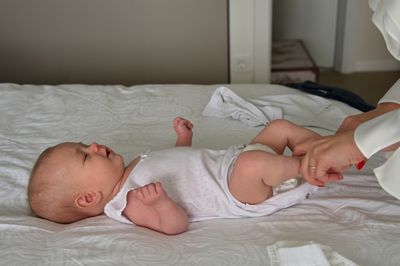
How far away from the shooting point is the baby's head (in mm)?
1267

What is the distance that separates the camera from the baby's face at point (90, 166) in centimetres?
129

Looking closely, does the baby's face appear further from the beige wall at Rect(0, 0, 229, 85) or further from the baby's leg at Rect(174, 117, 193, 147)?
the beige wall at Rect(0, 0, 229, 85)

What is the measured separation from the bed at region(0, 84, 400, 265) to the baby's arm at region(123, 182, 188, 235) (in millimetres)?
22

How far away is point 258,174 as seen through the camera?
A: 120 centimetres

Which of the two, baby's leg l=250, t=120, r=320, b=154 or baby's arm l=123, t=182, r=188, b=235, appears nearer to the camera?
baby's arm l=123, t=182, r=188, b=235

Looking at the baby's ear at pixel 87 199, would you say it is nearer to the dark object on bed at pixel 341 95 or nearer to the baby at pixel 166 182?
the baby at pixel 166 182

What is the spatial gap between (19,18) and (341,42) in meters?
1.95

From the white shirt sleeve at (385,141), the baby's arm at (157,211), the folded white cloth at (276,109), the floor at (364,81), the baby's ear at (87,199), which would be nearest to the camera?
the white shirt sleeve at (385,141)

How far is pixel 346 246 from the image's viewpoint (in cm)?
111

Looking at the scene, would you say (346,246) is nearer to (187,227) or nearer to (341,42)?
(187,227)

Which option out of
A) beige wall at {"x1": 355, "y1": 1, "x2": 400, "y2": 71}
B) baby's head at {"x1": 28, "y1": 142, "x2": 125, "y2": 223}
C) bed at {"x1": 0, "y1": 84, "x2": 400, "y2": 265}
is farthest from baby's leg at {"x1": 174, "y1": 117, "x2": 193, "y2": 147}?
beige wall at {"x1": 355, "y1": 1, "x2": 400, "y2": 71}

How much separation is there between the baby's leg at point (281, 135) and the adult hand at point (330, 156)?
0.81 ft

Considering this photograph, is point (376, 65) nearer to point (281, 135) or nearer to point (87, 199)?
point (281, 135)

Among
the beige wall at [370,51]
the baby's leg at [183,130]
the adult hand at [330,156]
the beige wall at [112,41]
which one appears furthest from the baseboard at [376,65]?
the adult hand at [330,156]
